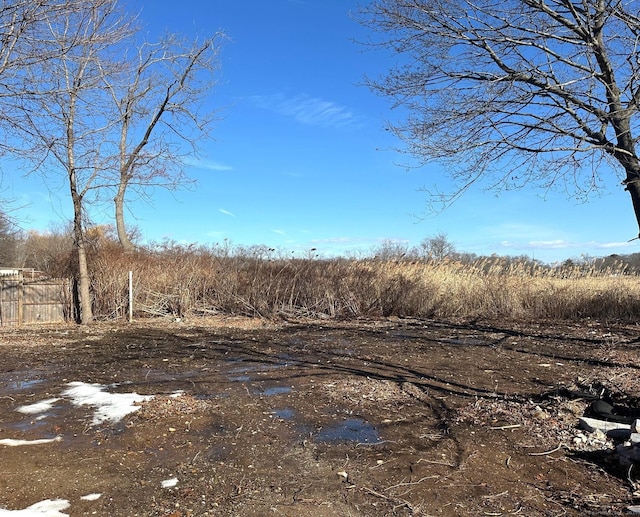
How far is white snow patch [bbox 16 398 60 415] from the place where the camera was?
4.93m

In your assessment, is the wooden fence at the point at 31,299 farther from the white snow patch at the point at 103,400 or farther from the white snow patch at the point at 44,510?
the white snow patch at the point at 44,510

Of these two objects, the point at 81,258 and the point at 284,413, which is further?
the point at 81,258

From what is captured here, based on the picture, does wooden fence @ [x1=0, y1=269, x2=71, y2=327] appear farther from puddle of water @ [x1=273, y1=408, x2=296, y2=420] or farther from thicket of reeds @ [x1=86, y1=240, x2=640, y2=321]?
puddle of water @ [x1=273, y1=408, x2=296, y2=420]

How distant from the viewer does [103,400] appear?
5.31 m

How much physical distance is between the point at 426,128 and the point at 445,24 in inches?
60.7

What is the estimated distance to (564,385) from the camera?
6.32 metres

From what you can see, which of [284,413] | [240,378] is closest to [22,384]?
[240,378]

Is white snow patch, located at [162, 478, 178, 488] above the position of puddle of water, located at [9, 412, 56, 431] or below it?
below

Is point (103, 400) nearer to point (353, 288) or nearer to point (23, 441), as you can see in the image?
point (23, 441)

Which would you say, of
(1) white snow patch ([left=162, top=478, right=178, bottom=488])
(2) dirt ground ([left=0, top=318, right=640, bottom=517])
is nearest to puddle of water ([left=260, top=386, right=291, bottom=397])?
(2) dirt ground ([left=0, top=318, right=640, bottom=517])

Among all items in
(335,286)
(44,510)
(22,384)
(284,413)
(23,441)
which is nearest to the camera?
(44,510)

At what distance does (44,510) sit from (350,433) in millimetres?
2501

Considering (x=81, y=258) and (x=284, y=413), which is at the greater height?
(x=81, y=258)

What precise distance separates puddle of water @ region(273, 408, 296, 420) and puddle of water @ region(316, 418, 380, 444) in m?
0.50
